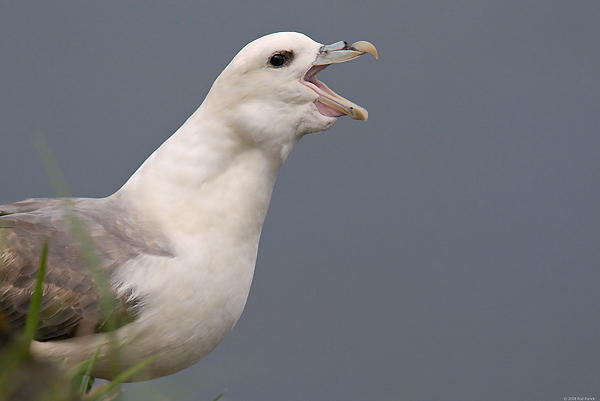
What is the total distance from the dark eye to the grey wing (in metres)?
0.51

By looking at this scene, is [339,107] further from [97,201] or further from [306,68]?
[97,201]

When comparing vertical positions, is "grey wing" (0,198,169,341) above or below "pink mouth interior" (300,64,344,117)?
below

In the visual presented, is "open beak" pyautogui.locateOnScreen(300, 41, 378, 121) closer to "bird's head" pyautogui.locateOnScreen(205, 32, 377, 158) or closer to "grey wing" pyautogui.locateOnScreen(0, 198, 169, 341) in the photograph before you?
"bird's head" pyautogui.locateOnScreen(205, 32, 377, 158)

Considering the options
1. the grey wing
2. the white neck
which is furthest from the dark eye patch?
the grey wing

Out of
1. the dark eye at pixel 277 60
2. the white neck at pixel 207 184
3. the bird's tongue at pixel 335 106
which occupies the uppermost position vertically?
the dark eye at pixel 277 60

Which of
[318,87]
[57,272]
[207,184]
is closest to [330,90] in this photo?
[318,87]

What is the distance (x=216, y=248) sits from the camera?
4.96 ft

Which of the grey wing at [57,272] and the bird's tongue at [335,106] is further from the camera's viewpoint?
the bird's tongue at [335,106]

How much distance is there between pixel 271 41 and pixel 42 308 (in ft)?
2.49

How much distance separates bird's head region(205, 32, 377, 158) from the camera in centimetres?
155

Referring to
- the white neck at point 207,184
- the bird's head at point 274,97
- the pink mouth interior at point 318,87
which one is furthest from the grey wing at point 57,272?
the pink mouth interior at point 318,87

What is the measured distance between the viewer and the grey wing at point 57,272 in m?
1.33

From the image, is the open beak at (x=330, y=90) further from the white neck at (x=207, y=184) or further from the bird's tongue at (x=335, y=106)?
the white neck at (x=207, y=184)

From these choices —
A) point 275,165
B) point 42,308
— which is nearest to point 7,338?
point 42,308
